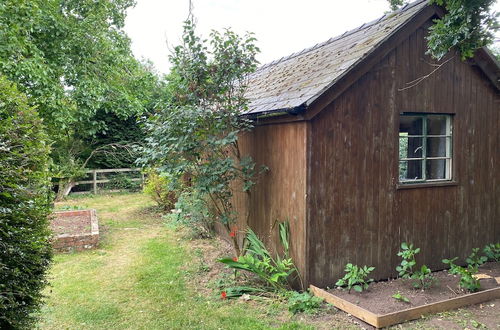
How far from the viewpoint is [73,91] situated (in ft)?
34.6

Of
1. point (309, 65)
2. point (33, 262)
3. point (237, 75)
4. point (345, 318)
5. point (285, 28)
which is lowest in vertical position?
point (345, 318)

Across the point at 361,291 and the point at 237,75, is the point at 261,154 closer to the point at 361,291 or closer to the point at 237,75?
the point at 237,75

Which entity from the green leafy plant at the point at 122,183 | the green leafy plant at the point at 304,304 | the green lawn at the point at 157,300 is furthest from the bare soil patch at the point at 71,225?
the green leafy plant at the point at 122,183

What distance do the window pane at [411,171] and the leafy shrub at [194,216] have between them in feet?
13.4

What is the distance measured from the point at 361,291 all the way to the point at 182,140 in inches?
132

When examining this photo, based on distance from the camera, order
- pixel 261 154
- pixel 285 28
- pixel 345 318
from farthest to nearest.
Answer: pixel 285 28, pixel 261 154, pixel 345 318

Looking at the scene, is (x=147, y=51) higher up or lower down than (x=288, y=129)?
higher up

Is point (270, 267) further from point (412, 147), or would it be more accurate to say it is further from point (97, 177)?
point (97, 177)

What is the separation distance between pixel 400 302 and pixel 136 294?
3710 mm

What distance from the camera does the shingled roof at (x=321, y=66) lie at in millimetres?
5125

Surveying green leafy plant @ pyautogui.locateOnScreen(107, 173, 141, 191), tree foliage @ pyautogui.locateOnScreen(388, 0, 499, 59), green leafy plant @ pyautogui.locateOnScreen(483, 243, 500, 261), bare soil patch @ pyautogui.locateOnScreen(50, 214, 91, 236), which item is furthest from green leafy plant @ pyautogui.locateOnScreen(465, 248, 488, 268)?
green leafy plant @ pyautogui.locateOnScreen(107, 173, 141, 191)

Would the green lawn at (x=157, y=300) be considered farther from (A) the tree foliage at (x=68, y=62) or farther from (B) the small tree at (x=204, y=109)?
(A) the tree foliage at (x=68, y=62)

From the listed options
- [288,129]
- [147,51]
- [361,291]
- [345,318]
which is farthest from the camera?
[147,51]

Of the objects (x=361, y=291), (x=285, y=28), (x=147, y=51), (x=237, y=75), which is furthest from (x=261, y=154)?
(x=147, y=51)
